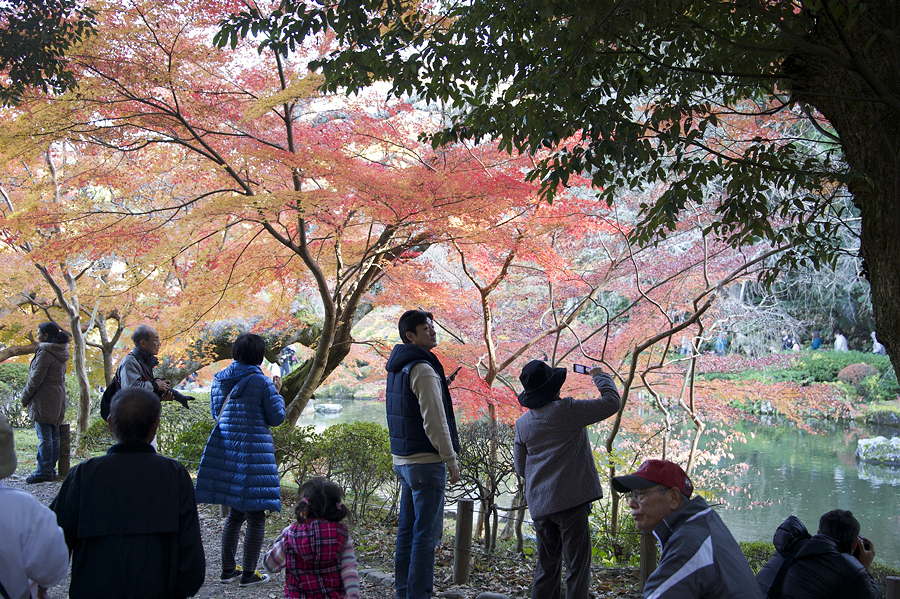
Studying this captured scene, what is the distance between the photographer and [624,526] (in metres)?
6.51

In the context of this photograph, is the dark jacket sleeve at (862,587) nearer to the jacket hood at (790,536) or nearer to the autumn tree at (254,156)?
the jacket hood at (790,536)

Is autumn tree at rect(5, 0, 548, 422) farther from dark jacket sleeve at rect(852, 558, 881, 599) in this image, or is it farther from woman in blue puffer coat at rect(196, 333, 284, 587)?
dark jacket sleeve at rect(852, 558, 881, 599)

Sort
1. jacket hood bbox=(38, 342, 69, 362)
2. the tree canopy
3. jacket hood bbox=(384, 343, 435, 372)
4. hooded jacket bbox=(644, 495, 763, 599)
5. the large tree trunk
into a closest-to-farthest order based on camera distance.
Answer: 1. hooded jacket bbox=(644, 495, 763, 599)
2. the large tree trunk
3. jacket hood bbox=(384, 343, 435, 372)
4. the tree canopy
5. jacket hood bbox=(38, 342, 69, 362)

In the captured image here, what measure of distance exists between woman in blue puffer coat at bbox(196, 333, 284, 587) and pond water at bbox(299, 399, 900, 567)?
8.63 m

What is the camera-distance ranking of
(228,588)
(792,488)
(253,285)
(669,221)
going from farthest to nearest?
(792,488) → (253,285) → (228,588) → (669,221)

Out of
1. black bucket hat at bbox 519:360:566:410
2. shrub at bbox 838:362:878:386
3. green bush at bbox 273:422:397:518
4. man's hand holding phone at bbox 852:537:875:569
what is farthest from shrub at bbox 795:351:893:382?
black bucket hat at bbox 519:360:566:410

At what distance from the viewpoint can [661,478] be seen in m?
2.12

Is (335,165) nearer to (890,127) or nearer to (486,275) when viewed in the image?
(486,275)

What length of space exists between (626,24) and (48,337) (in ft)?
18.5

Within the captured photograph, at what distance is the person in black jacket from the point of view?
2.54 metres

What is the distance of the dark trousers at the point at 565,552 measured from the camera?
3477 millimetres

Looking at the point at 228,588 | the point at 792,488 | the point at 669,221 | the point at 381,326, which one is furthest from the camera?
the point at 381,326

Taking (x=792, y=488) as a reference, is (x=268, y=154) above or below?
above

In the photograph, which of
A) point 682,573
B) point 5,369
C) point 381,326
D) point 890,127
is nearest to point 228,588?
point 682,573
